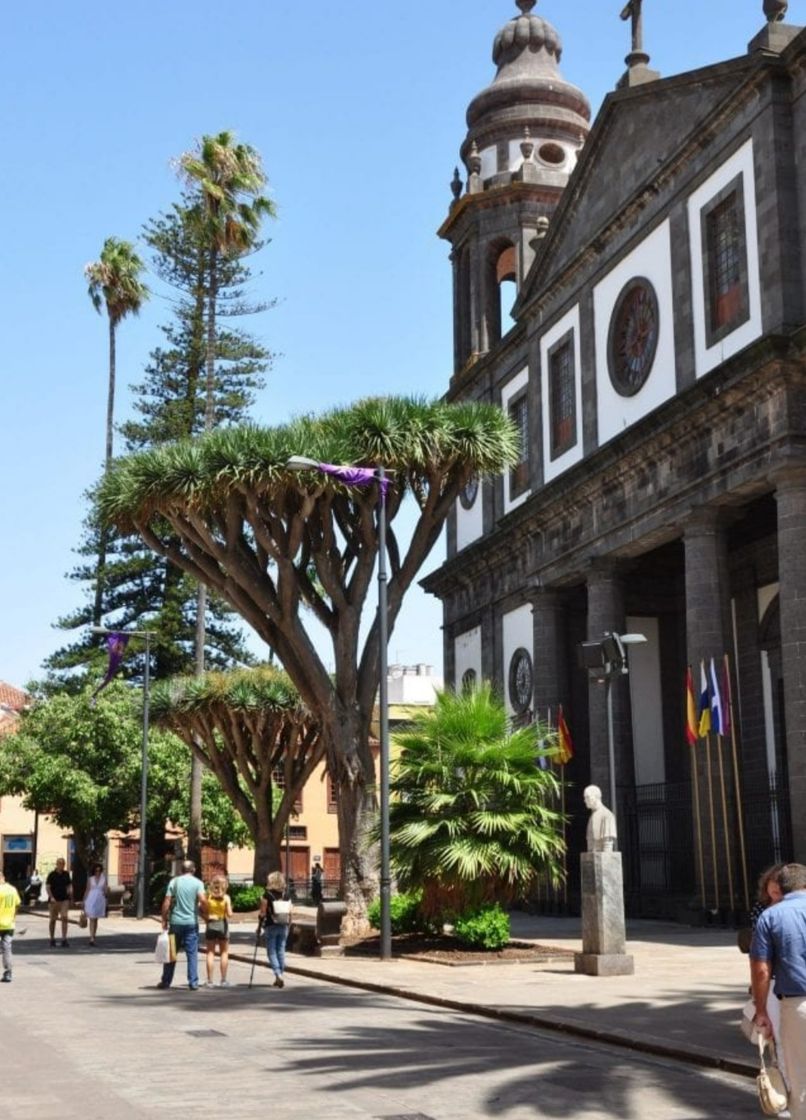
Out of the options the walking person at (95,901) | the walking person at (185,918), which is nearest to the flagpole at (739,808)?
the walking person at (185,918)

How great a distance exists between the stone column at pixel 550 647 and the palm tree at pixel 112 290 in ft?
82.4

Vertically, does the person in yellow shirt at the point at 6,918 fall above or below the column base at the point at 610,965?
above

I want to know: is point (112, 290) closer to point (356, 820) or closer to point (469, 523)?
point (469, 523)

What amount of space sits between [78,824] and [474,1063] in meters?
36.2

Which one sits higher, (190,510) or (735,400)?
(735,400)

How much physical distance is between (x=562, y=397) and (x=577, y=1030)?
22.5 m

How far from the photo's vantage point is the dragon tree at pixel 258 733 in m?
33.2

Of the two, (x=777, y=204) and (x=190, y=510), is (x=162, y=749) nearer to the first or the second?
(x=190, y=510)

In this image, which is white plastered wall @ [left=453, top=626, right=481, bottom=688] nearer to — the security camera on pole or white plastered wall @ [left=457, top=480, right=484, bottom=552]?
white plastered wall @ [left=457, top=480, right=484, bottom=552]

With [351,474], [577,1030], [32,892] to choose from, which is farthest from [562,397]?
[32,892]

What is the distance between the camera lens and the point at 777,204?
80.0ft

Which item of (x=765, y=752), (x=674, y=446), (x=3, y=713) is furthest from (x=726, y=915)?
(x=3, y=713)

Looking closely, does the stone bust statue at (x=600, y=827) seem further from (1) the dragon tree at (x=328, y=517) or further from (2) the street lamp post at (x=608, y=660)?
(1) the dragon tree at (x=328, y=517)

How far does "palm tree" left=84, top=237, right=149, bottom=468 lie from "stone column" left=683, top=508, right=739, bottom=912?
32589 mm
